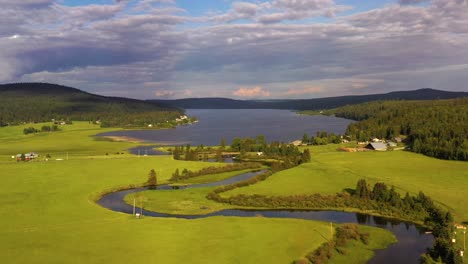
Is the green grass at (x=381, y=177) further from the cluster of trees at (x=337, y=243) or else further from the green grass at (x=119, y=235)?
the green grass at (x=119, y=235)

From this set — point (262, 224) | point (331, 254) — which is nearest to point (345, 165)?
point (262, 224)

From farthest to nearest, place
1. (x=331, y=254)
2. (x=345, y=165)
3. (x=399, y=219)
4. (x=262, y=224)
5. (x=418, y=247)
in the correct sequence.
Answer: (x=345, y=165) < (x=399, y=219) < (x=262, y=224) < (x=418, y=247) < (x=331, y=254)

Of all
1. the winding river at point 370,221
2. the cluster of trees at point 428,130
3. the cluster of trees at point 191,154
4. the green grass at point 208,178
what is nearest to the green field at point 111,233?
the winding river at point 370,221

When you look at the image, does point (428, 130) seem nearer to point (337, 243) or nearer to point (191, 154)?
point (191, 154)

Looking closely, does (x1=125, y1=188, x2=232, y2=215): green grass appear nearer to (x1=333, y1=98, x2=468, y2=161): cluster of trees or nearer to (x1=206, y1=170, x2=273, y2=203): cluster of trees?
(x1=206, y1=170, x2=273, y2=203): cluster of trees

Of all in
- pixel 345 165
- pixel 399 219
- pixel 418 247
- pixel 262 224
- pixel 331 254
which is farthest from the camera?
pixel 345 165

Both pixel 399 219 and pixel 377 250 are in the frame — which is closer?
pixel 377 250

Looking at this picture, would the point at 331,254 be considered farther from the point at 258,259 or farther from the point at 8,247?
the point at 8,247
